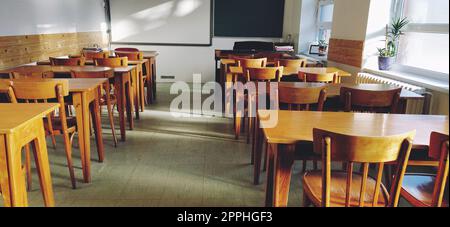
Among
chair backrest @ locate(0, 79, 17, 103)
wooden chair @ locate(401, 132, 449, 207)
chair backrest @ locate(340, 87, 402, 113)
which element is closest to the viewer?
wooden chair @ locate(401, 132, 449, 207)

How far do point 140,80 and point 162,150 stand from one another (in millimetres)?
1662

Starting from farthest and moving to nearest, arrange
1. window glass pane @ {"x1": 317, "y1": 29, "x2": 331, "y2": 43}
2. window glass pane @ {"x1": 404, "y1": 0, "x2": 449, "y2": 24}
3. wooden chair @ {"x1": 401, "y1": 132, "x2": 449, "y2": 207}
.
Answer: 1. window glass pane @ {"x1": 317, "y1": 29, "x2": 331, "y2": 43}
2. window glass pane @ {"x1": 404, "y1": 0, "x2": 449, "y2": 24}
3. wooden chair @ {"x1": 401, "y1": 132, "x2": 449, "y2": 207}

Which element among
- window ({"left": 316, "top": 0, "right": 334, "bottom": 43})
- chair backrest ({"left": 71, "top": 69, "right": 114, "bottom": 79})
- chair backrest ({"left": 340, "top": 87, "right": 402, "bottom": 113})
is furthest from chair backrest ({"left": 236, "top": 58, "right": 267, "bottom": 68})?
window ({"left": 316, "top": 0, "right": 334, "bottom": 43})

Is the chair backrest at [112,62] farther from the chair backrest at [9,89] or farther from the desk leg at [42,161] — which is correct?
the desk leg at [42,161]

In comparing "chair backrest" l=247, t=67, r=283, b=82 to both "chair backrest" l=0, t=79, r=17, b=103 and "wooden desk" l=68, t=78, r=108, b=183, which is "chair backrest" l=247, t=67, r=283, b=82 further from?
"chair backrest" l=0, t=79, r=17, b=103

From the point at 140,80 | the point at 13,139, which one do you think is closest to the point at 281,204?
the point at 13,139

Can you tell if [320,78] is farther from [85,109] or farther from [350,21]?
[85,109]

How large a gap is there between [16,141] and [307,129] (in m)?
1.44

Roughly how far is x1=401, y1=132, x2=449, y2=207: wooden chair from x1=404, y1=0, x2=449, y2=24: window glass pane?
2137mm

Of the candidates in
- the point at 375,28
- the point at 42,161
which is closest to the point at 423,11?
the point at 375,28

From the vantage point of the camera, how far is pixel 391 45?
4.20 m

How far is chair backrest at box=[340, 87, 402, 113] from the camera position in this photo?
Result: 2.61 metres

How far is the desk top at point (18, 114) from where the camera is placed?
5.68 ft

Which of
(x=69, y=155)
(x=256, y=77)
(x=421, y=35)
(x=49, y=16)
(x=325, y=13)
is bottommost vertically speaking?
(x=69, y=155)
